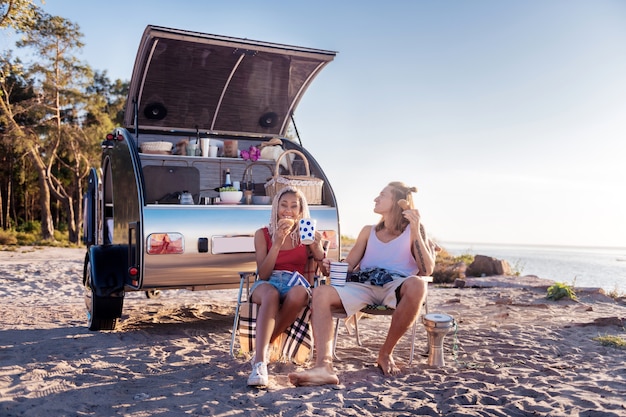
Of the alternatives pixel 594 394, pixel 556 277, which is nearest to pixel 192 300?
pixel 594 394

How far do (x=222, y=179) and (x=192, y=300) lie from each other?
8.19 ft

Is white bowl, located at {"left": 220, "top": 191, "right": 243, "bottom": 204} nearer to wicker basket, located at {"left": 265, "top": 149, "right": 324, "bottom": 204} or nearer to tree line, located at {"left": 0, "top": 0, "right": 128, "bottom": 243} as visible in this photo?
wicker basket, located at {"left": 265, "top": 149, "right": 324, "bottom": 204}

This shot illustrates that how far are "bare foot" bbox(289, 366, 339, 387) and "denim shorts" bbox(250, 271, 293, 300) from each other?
61 cm

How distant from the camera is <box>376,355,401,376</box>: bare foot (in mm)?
3805

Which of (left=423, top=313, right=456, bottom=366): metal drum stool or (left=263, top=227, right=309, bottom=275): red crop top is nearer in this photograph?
(left=423, top=313, right=456, bottom=366): metal drum stool

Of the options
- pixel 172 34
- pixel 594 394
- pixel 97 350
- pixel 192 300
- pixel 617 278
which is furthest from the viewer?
pixel 617 278

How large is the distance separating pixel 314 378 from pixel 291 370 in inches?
22.1

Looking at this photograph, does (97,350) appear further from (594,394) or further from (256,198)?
(594,394)

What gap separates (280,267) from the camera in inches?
164

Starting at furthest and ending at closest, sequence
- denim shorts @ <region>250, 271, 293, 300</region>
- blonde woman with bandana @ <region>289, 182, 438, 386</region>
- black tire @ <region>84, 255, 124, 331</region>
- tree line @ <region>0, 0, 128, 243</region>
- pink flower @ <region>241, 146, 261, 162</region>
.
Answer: tree line @ <region>0, 0, 128, 243</region> → pink flower @ <region>241, 146, 261, 162</region> → black tire @ <region>84, 255, 124, 331</region> → denim shorts @ <region>250, 271, 293, 300</region> → blonde woman with bandana @ <region>289, 182, 438, 386</region>

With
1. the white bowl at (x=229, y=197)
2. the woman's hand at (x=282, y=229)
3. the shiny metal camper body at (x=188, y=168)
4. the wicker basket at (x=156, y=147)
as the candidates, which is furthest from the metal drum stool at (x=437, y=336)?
the wicker basket at (x=156, y=147)

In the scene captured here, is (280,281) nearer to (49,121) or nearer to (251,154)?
(251,154)

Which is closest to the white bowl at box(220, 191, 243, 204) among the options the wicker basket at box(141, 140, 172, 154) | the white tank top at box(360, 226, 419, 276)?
the wicker basket at box(141, 140, 172, 154)

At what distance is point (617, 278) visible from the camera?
12273 mm
